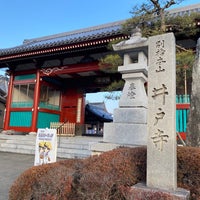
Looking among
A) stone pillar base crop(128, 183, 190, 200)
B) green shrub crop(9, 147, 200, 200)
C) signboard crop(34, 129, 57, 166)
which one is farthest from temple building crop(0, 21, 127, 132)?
stone pillar base crop(128, 183, 190, 200)

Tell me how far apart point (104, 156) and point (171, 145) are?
3.49 ft

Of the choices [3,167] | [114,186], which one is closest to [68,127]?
[3,167]

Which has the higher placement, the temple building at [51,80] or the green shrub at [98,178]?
the temple building at [51,80]

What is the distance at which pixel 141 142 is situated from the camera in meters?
4.70

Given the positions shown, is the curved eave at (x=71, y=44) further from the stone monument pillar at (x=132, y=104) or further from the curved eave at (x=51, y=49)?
the stone monument pillar at (x=132, y=104)

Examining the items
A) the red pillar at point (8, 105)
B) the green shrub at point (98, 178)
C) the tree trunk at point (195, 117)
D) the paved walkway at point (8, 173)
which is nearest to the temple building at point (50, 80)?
the red pillar at point (8, 105)

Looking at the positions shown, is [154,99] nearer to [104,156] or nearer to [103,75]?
[104,156]

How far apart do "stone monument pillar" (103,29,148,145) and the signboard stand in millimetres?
1376

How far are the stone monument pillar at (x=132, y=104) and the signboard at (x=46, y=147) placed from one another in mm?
1376

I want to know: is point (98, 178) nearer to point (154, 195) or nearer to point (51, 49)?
point (154, 195)

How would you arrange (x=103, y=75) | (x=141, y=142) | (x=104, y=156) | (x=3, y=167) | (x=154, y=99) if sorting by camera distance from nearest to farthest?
(x=154, y=99) < (x=104, y=156) < (x=141, y=142) < (x=3, y=167) < (x=103, y=75)

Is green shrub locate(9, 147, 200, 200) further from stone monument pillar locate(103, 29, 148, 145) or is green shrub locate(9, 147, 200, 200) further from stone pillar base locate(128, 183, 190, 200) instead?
stone monument pillar locate(103, 29, 148, 145)

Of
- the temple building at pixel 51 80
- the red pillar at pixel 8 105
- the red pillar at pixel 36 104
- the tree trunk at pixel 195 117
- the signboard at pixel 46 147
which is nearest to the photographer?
the tree trunk at pixel 195 117

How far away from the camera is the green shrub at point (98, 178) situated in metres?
2.35
